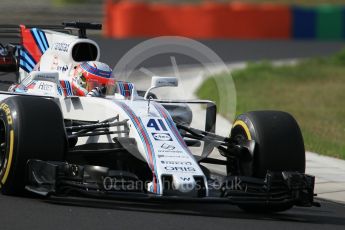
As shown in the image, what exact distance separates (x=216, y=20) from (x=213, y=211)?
96.1ft

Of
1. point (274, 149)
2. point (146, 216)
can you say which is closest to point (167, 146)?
point (146, 216)

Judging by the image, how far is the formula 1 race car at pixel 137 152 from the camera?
990cm

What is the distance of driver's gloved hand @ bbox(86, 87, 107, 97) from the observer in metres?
11.9

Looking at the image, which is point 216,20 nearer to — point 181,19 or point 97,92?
point 181,19

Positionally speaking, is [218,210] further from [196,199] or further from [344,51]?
[344,51]

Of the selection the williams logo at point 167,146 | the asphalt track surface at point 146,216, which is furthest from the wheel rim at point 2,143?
the williams logo at point 167,146

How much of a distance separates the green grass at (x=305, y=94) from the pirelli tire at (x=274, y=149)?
13.3 ft

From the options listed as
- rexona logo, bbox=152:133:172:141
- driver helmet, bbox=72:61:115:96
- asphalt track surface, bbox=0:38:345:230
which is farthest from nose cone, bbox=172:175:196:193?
driver helmet, bbox=72:61:115:96

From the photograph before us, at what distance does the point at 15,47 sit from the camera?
1395 centimetres

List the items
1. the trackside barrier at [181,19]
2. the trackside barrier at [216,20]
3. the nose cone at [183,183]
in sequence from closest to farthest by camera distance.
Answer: the nose cone at [183,183]
the trackside barrier at [181,19]
the trackside barrier at [216,20]

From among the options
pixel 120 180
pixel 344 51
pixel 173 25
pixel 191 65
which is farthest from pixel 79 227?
pixel 173 25

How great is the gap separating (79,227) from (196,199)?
1.20m

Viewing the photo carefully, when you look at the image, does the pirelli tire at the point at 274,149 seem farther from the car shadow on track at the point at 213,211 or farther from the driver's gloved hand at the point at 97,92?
the driver's gloved hand at the point at 97,92

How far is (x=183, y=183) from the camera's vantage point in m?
9.74
